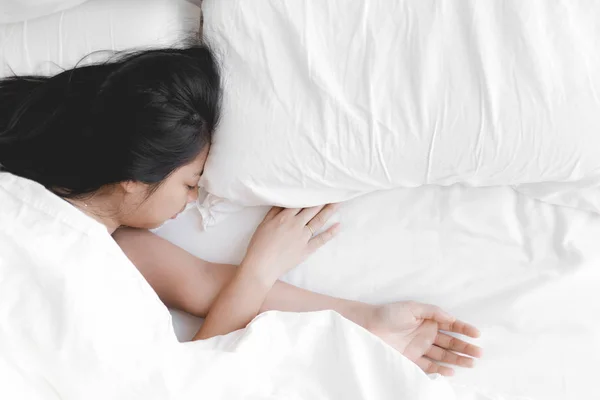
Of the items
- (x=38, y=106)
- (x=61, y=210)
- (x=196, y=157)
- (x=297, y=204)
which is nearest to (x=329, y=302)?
(x=297, y=204)

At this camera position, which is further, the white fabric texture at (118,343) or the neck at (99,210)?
the neck at (99,210)

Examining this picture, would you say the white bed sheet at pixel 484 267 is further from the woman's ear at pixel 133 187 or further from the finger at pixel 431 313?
the woman's ear at pixel 133 187

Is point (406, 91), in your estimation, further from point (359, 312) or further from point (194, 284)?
point (194, 284)

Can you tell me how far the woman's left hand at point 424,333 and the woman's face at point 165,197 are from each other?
364 mm

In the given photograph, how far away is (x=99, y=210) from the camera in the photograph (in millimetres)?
988

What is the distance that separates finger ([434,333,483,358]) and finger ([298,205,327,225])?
0.96 ft

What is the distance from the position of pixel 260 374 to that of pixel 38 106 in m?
0.53

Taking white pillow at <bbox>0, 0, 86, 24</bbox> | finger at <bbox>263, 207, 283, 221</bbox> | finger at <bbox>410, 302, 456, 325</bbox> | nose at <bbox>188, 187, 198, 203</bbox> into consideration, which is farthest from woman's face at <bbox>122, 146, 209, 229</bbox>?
finger at <bbox>410, 302, 456, 325</bbox>

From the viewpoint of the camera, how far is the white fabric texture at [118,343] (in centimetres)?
83

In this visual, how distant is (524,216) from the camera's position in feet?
3.39

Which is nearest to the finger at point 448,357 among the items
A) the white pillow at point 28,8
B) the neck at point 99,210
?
the neck at point 99,210

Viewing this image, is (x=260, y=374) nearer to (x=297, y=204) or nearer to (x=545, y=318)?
(x=297, y=204)

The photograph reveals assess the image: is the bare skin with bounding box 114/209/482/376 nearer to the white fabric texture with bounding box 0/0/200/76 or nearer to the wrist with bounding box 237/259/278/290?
the wrist with bounding box 237/259/278/290

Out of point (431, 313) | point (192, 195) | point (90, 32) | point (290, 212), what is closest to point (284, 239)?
point (290, 212)
